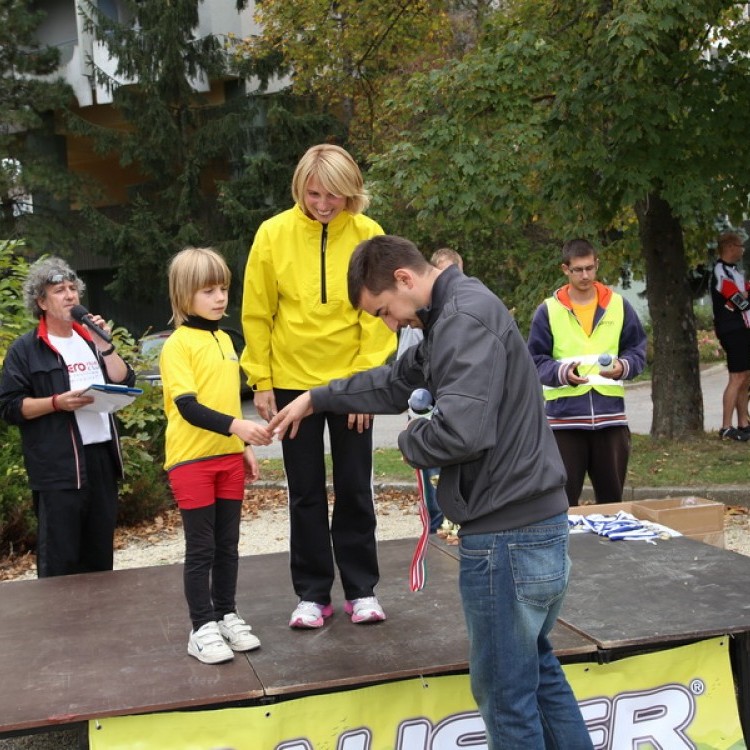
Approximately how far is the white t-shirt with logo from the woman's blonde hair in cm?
161

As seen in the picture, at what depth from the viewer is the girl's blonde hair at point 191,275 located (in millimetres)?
3750

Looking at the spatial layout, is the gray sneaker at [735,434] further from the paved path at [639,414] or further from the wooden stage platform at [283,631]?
the wooden stage platform at [283,631]

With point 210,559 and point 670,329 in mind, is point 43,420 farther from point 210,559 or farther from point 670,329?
point 670,329

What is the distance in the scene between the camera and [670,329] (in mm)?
10297

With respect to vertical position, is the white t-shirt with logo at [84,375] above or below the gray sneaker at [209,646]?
above

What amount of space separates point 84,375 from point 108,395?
333 millimetres

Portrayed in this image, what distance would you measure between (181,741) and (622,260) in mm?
10002

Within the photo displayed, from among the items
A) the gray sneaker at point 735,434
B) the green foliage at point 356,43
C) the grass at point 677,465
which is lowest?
the grass at point 677,465

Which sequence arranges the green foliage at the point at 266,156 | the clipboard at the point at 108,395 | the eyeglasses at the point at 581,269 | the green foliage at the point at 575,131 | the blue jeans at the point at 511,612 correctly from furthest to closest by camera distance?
1. the green foliage at the point at 266,156
2. the green foliage at the point at 575,131
3. the eyeglasses at the point at 581,269
4. the clipboard at the point at 108,395
5. the blue jeans at the point at 511,612

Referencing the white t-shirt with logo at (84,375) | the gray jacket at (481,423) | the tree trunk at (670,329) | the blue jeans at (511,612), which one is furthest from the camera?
the tree trunk at (670,329)

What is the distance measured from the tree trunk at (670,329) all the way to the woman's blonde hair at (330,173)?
275 inches

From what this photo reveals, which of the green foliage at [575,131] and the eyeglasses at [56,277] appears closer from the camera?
the eyeglasses at [56,277]

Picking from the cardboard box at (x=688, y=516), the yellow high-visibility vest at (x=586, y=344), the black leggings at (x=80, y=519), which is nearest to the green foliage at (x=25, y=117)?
the black leggings at (x=80, y=519)

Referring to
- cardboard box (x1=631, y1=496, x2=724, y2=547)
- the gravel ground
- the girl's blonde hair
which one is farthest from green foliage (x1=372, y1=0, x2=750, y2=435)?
the girl's blonde hair
